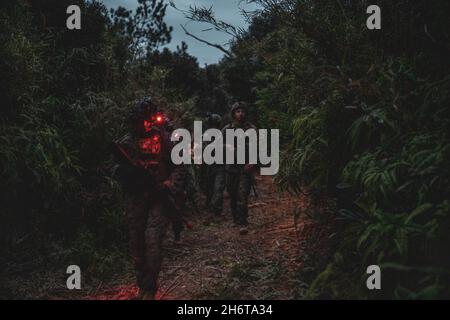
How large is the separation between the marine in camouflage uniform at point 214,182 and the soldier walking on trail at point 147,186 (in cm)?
354

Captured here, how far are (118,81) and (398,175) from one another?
6114 millimetres

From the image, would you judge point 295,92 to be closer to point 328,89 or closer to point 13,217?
point 328,89

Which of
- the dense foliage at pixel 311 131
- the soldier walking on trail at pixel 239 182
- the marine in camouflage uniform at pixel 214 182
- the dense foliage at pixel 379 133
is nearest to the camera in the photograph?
the dense foliage at pixel 379 133

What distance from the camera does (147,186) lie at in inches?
174

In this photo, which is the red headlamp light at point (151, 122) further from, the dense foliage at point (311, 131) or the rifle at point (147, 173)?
the dense foliage at point (311, 131)

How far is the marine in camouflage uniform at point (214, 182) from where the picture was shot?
8.09 metres

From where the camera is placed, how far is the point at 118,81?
27.3ft

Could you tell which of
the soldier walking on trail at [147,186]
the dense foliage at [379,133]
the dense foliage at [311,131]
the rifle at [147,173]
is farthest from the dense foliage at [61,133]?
the dense foliage at [379,133]

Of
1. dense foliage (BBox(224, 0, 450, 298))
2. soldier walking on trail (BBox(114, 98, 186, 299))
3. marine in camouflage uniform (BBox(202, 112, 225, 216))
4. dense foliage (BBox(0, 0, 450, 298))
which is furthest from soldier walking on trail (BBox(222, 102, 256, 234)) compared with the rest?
soldier walking on trail (BBox(114, 98, 186, 299))

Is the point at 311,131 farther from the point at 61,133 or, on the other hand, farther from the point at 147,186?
the point at 61,133

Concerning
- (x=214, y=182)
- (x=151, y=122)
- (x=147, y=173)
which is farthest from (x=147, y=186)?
(x=214, y=182)

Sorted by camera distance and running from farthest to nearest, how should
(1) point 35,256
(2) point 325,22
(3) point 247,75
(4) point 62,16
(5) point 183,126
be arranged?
1. (3) point 247,75
2. (5) point 183,126
3. (4) point 62,16
4. (1) point 35,256
5. (2) point 325,22
